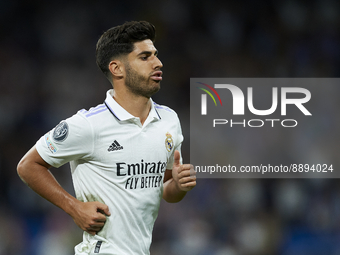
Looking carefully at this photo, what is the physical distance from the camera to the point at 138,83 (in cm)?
177

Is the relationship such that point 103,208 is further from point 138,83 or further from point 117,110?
point 138,83

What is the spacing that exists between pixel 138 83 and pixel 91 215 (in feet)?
2.14

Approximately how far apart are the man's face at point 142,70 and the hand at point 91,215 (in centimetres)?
58

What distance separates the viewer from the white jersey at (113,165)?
1.64 metres

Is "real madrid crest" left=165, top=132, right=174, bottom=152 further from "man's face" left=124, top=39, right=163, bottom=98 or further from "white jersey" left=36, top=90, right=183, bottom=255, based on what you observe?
"man's face" left=124, top=39, right=163, bottom=98

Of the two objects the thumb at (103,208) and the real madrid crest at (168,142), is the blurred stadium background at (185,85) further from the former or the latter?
the thumb at (103,208)

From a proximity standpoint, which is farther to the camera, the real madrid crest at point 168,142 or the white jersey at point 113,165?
the real madrid crest at point 168,142

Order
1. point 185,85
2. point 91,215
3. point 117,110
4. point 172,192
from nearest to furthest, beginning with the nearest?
point 91,215
point 117,110
point 172,192
point 185,85

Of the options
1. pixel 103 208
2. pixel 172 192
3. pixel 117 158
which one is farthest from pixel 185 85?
pixel 103 208

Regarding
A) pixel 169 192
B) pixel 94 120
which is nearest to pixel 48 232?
pixel 169 192

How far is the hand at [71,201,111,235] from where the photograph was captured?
1597mm

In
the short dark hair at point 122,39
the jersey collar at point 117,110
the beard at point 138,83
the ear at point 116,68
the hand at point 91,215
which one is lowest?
the hand at point 91,215

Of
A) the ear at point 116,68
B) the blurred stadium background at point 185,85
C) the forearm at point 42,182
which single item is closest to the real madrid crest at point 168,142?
the ear at point 116,68

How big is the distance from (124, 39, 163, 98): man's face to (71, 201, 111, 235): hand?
58 centimetres
